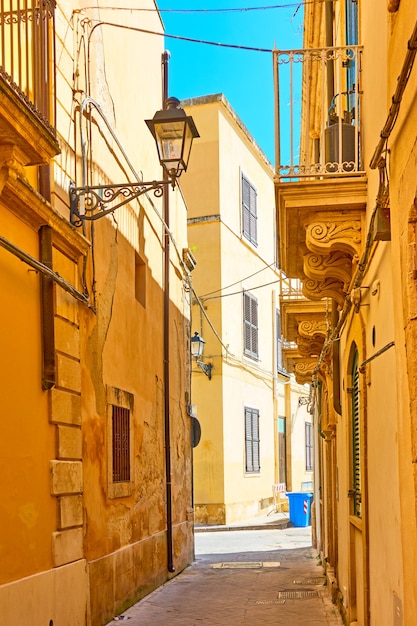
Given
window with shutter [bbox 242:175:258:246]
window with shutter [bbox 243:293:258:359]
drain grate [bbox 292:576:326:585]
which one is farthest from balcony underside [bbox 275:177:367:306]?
window with shutter [bbox 242:175:258:246]

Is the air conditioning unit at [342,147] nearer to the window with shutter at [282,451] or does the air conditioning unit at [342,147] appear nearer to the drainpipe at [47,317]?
the drainpipe at [47,317]

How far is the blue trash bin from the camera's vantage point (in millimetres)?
23297

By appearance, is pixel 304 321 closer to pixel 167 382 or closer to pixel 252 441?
pixel 167 382

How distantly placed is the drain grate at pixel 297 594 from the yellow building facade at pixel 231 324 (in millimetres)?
11311

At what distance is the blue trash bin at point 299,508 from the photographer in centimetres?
2330

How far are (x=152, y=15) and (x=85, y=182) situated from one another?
6.03 m

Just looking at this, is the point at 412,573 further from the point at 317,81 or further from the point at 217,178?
the point at 217,178

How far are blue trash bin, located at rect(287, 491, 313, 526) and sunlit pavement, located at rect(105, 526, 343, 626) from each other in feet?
14.4

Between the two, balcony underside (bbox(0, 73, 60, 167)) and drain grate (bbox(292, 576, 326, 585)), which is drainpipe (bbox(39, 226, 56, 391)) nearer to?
balcony underside (bbox(0, 73, 60, 167))

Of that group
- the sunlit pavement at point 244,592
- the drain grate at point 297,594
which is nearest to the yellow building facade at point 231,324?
the sunlit pavement at point 244,592

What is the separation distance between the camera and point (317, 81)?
13422 millimetres

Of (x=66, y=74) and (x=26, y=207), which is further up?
(x=66, y=74)

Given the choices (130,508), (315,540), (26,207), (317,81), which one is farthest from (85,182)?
(315,540)

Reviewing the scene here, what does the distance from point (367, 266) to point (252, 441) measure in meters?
20.0
